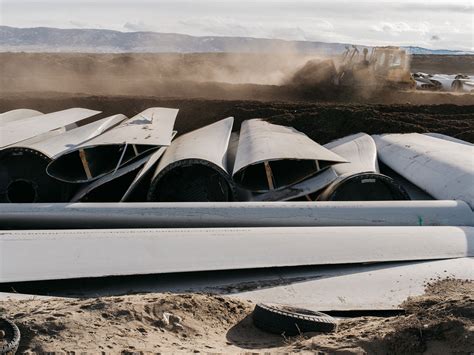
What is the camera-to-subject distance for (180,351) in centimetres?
359

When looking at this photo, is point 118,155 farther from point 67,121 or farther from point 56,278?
point 56,278

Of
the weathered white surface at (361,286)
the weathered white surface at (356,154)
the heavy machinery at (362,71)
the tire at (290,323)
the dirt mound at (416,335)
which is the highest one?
the heavy machinery at (362,71)

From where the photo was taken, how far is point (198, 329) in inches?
158

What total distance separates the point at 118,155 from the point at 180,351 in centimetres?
492

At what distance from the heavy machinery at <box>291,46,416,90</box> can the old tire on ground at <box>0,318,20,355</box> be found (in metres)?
15.9

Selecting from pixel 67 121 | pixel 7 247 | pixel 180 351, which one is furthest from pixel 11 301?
pixel 67 121

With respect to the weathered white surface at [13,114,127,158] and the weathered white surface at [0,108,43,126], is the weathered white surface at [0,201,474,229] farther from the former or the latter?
the weathered white surface at [0,108,43,126]

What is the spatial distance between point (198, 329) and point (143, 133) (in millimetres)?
4487

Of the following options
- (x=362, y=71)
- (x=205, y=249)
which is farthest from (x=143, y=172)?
(x=362, y=71)

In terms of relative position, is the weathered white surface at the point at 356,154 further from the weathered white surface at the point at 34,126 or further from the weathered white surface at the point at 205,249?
the weathered white surface at the point at 34,126

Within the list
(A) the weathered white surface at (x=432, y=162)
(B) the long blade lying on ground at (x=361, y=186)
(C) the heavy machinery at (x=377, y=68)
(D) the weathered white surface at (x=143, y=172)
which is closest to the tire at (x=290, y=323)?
(B) the long blade lying on ground at (x=361, y=186)

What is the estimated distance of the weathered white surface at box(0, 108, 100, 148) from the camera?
7949 millimetres

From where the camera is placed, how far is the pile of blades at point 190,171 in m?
7.06

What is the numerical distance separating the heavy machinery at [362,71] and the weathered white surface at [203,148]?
9961 mm
